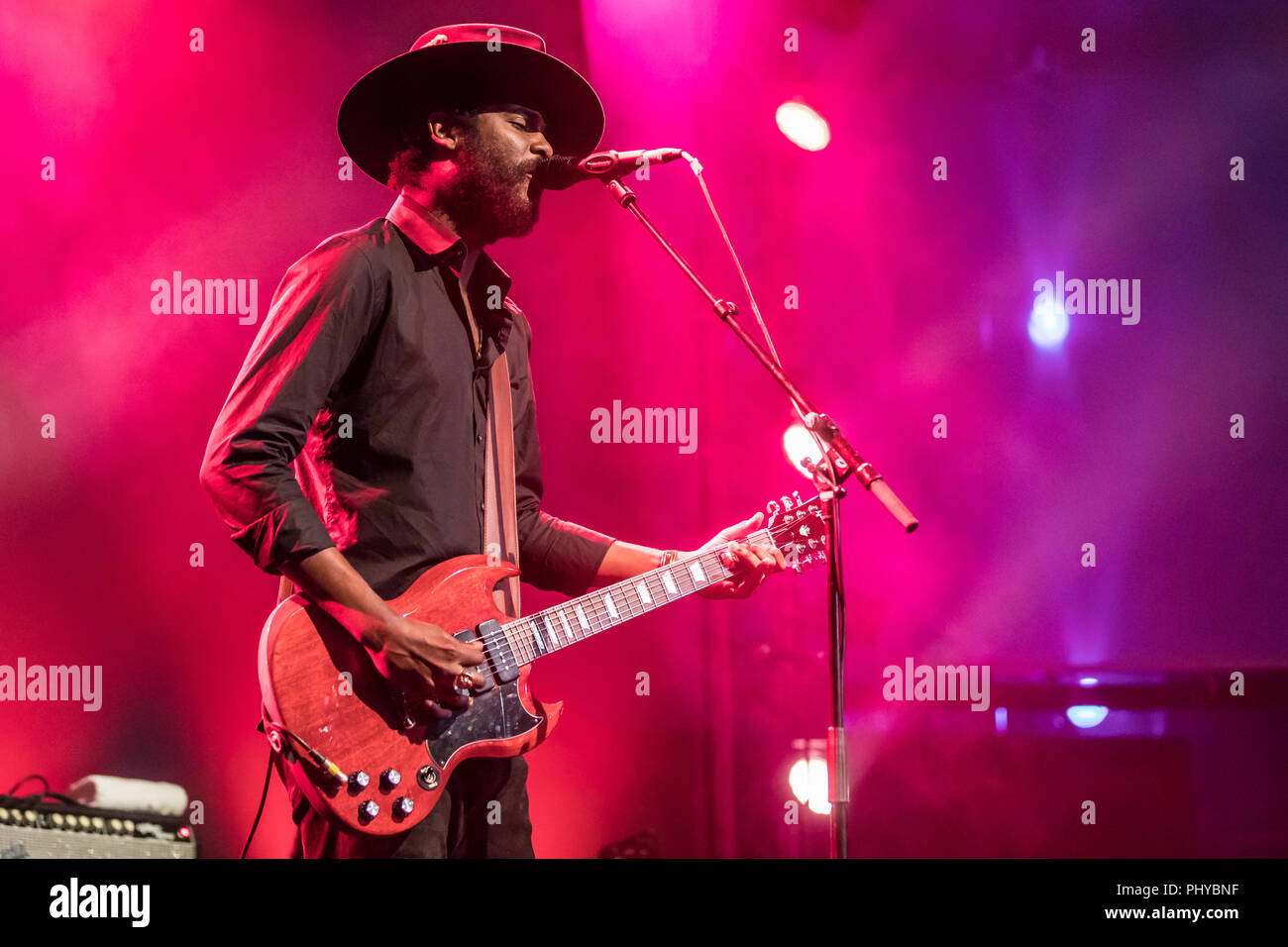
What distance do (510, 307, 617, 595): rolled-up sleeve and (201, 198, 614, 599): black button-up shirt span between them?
0.22 m

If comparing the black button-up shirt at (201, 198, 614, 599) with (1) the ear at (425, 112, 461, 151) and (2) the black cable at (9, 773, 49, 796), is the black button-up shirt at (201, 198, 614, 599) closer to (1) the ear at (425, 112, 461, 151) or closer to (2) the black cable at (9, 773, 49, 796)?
(1) the ear at (425, 112, 461, 151)

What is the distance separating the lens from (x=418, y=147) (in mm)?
2760

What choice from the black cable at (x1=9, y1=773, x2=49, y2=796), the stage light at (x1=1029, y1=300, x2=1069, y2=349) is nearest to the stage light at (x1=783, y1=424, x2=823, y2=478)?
the stage light at (x1=1029, y1=300, x2=1069, y2=349)

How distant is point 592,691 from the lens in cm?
404

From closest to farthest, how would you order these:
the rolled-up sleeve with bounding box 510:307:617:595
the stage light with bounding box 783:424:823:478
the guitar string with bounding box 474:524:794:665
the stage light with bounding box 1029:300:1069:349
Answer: the guitar string with bounding box 474:524:794:665
the rolled-up sleeve with bounding box 510:307:617:595
the stage light with bounding box 783:424:823:478
the stage light with bounding box 1029:300:1069:349

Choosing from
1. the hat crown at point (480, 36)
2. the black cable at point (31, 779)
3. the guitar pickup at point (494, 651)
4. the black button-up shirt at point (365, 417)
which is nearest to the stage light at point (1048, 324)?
the hat crown at point (480, 36)

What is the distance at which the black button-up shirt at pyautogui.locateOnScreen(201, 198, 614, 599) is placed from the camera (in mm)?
2217

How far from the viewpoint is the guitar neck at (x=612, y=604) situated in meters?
2.46

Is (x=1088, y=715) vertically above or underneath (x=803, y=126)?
underneath

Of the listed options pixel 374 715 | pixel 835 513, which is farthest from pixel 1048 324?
pixel 374 715

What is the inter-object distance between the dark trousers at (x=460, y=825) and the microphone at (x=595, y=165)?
4.57 feet

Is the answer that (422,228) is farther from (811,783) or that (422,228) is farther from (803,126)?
(811,783)

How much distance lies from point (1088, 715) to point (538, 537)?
7.43 feet
